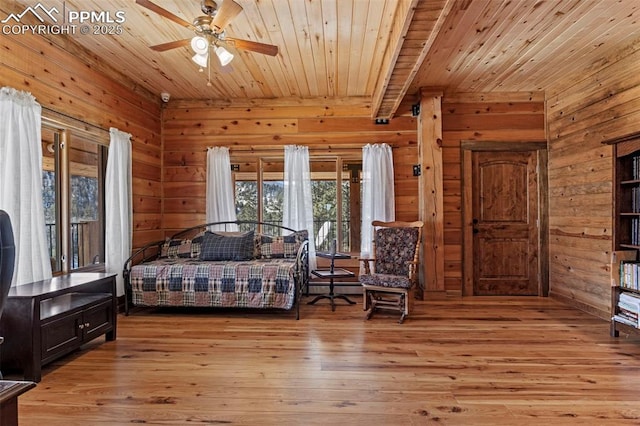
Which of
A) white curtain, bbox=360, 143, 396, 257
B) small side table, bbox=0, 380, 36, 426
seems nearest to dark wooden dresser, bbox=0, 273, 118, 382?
small side table, bbox=0, 380, 36, 426

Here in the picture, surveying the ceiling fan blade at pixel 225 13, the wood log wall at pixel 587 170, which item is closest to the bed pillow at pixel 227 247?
the ceiling fan blade at pixel 225 13

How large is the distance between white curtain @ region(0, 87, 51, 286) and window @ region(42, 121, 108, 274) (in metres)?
0.37

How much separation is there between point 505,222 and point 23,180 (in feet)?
16.8

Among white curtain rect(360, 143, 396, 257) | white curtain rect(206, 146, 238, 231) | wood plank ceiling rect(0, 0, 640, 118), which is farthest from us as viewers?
white curtain rect(206, 146, 238, 231)

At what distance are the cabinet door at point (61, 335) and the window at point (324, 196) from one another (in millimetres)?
2810

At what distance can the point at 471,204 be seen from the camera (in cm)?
496

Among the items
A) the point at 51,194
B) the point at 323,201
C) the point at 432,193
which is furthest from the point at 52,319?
the point at 432,193

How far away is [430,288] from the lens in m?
4.80

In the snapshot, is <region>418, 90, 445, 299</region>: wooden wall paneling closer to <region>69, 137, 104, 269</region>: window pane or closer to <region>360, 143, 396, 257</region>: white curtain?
<region>360, 143, 396, 257</region>: white curtain

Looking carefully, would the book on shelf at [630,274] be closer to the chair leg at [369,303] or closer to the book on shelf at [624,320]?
the book on shelf at [624,320]

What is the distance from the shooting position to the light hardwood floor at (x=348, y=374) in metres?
2.11

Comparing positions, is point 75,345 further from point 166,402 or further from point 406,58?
point 406,58

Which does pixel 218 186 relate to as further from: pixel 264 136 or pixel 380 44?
pixel 380 44

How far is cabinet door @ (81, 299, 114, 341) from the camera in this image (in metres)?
3.01
